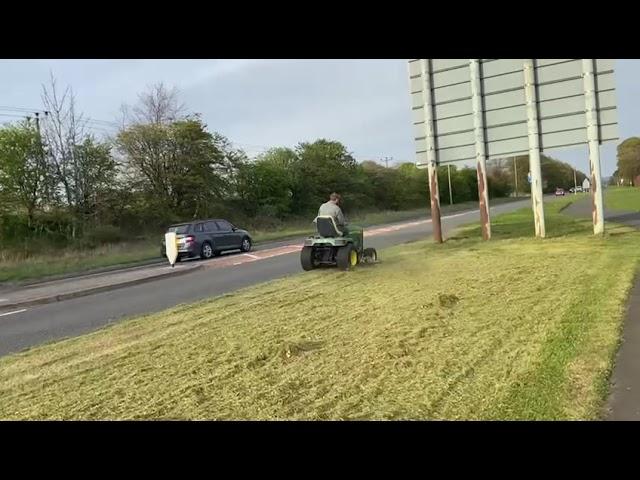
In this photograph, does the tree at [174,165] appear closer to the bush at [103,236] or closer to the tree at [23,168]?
the bush at [103,236]

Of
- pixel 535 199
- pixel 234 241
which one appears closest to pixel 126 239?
pixel 234 241

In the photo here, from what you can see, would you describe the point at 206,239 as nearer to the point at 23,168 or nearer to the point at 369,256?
the point at 369,256

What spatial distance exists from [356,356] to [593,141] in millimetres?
14594

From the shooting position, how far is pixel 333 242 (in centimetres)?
1360

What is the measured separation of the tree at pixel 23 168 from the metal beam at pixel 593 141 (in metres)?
25.9

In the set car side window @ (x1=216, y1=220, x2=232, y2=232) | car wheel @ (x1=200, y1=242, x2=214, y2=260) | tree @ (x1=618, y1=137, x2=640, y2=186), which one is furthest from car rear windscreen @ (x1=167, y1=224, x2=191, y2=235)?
tree @ (x1=618, y1=137, x2=640, y2=186)

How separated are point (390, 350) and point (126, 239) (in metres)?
31.2

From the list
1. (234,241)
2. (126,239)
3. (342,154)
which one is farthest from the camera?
(342,154)

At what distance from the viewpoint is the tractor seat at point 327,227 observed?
1352 cm

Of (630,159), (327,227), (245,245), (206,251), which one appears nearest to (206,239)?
(206,251)
